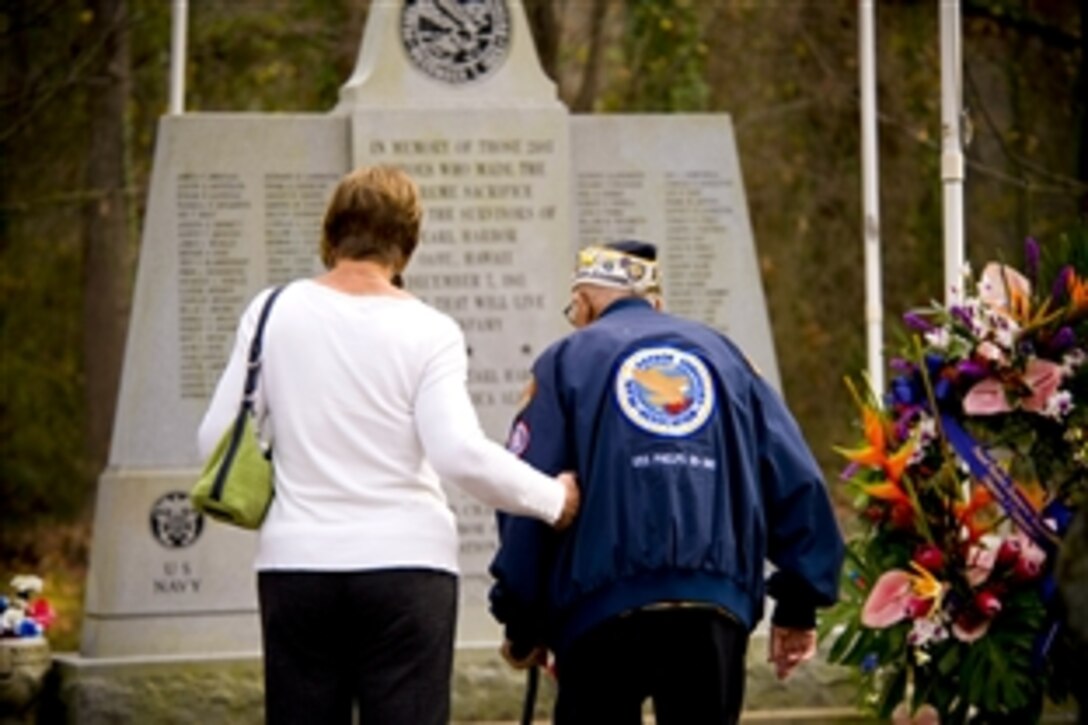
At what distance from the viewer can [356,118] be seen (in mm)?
12367

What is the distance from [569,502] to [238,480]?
2.43 ft

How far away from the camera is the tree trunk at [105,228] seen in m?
22.3

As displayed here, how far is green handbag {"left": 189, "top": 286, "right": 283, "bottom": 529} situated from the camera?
623cm

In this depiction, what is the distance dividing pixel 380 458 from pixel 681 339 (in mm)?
781

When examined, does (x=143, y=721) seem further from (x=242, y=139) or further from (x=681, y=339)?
(x=681, y=339)

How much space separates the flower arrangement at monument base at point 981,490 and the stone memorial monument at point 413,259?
4531 millimetres

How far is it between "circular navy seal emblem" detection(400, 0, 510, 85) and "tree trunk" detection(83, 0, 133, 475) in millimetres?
9782

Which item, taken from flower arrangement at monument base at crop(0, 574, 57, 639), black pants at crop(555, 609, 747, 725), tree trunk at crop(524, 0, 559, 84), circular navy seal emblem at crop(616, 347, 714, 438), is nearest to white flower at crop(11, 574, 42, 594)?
flower arrangement at monument base at crop(0, 574, 57, 639)

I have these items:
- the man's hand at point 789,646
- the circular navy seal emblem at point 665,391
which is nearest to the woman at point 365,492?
the circular navy seal emblem at point 665,391

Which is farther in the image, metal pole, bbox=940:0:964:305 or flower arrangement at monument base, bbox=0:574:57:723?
flower arrangement at monument base, bbox=0:574:57:723

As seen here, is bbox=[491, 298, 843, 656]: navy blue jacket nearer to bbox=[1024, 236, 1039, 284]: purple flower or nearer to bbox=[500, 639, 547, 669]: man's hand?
bbox=[500, 639, 547, 669]: man's hand

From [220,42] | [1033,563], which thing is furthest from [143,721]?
[220,42]

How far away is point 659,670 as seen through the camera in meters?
6.33

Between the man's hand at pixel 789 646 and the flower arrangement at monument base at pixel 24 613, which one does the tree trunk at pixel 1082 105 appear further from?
the man's hand at pixel 789 646
